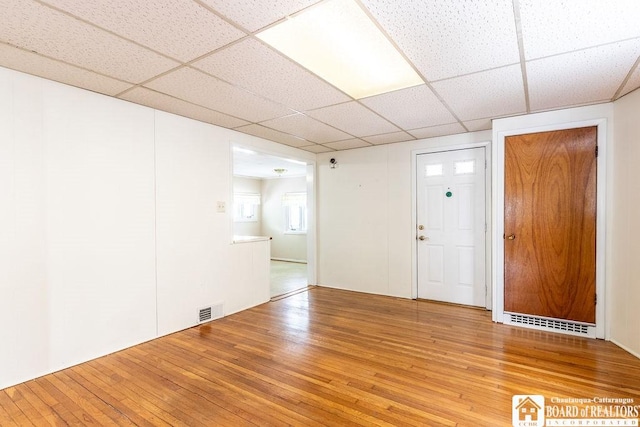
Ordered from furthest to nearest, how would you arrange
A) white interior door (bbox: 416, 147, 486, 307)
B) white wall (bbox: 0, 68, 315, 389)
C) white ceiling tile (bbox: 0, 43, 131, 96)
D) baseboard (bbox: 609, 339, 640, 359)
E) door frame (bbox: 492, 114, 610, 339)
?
1. white interior door (bbox: 416, 147, 486, 307)
2. door frame (bbox: 492, 114, 610, 339)
3. baseboard (bbox: 609, 339, 640, 359)
4. white wall (bbox: 0, 68, 315, 389)
5. white ceiling tile (bbox: 0, 43, 131, 96)

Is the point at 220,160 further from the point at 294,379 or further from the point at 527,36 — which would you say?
the point at 527,36

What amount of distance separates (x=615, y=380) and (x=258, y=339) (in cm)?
297

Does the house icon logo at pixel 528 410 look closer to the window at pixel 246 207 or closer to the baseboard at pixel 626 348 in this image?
the baseboard at pixel 626 348

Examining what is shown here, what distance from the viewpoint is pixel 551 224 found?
11.1 feet

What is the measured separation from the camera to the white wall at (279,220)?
878 centimetres

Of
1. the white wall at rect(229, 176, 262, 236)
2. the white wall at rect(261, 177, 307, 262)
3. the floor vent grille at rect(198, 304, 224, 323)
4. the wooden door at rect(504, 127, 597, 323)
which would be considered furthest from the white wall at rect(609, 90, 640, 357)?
the white wall at rect(229, 176, 262, 236)

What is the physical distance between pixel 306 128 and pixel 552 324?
359 centimetres

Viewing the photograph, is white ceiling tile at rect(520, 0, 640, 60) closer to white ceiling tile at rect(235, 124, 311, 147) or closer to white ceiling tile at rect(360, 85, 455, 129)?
white ceiling tile at rect(360, 85, 455, 129)

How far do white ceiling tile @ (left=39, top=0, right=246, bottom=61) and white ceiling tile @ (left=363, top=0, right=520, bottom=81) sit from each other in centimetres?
90

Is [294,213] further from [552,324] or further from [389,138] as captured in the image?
[552,324]

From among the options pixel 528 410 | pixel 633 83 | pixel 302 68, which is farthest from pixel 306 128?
pixel 528 410

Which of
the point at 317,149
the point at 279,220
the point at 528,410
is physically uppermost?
the point at 317,149

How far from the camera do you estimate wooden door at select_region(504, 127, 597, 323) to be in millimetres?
3234

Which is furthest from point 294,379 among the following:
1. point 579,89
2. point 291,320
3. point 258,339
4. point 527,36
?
point 579,89
